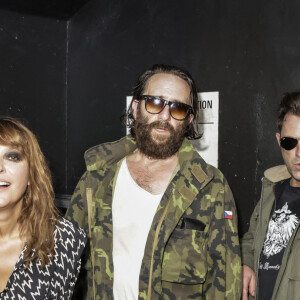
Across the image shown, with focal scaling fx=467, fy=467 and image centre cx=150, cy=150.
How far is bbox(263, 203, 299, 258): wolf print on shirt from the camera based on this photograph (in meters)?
2.35

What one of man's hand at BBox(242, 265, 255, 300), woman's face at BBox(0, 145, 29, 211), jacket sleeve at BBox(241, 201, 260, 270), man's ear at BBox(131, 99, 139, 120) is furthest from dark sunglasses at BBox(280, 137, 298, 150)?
woman's face at BBox(0, 145, 29, 211)

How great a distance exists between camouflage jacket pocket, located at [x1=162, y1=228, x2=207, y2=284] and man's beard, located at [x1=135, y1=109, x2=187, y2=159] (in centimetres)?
48

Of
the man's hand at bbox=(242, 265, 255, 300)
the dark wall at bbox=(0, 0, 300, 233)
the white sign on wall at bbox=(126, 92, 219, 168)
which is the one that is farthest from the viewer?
the white sign on wall at bbox=(126, 92, 219, 168)

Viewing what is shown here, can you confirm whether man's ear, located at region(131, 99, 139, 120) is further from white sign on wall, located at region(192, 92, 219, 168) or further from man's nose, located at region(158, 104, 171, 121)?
white sign on wall, located at region(192, 92, 219, 168)

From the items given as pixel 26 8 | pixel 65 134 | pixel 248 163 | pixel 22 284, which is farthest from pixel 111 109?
pixel 22 284

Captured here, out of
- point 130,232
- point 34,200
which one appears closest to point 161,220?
point 130,232

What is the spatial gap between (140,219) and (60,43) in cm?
267

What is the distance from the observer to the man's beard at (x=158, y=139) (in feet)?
8.57

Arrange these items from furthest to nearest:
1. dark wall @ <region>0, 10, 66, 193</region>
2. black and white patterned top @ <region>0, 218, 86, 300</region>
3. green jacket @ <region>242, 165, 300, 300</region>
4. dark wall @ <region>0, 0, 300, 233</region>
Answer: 1. dark wall @ <region>0, 10, 66, 193</region>
2. dark wall @ <region>0, 0, 300, 233</region>
3. green jacket @ <region>242, 165, 300, 300</region>
4. black and white patterned top @ <region>0, 218, 86, 300</region>

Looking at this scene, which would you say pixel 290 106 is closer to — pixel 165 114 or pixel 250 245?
pixel 165 114

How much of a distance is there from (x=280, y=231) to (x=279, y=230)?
1 centimetres

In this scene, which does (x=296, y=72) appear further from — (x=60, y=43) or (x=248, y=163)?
(x=60, y=43)

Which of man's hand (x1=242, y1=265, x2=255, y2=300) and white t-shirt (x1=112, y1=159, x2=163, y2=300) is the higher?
white t-shirt (x1=112, y1=159, x2=163, y2=300)

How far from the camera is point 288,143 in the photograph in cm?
245
